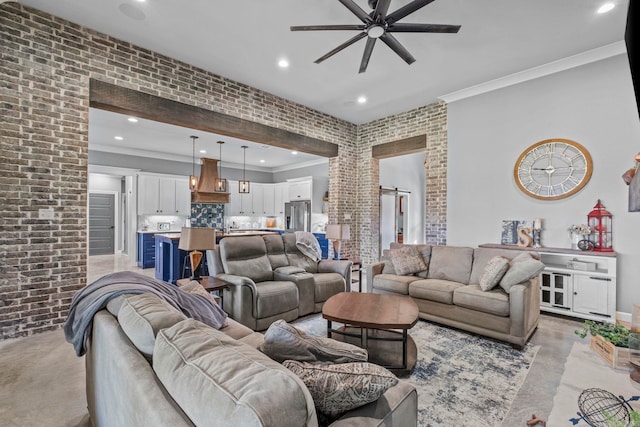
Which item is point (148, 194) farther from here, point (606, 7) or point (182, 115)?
point (606, 7)

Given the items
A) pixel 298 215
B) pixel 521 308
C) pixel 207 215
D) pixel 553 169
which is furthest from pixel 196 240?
pixel 207 215

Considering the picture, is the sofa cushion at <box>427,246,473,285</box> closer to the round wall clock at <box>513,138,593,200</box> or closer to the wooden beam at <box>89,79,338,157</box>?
the round wall clock at <box>513,138,593,200</box>

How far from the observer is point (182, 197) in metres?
8.40

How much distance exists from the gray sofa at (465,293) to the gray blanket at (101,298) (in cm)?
258

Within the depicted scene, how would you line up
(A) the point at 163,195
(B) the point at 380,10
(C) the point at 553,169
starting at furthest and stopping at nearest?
(A) the point at 163,195
(C) the point at 553,169
(B) the point at 380,10

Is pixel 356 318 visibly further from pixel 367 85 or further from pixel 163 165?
pixel 163 165

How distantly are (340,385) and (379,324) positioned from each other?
1376mm

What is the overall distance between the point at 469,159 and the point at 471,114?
0.76 metres

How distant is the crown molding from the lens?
12.1 ft

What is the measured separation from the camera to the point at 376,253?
683 cm

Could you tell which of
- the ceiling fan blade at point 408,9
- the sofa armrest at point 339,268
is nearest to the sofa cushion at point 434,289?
the sofa armrest at point 339,268

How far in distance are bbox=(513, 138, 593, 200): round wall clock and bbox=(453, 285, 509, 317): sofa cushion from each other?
1954mm

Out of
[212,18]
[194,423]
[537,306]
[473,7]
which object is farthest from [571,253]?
[212,18]

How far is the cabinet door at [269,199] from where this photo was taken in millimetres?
10102
